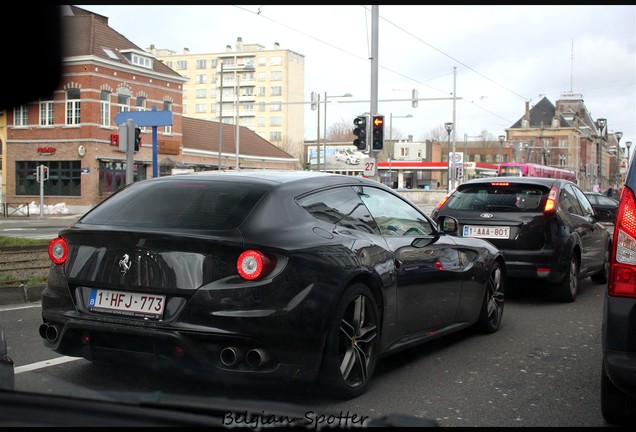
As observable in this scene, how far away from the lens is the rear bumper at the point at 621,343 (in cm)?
355

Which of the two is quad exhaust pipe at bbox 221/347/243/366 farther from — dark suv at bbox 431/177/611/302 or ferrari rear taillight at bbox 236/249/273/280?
dark suv at bbox 431/177/611/302

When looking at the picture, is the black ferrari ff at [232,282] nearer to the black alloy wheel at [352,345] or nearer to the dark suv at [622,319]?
the black alloy wheel at [352,345]

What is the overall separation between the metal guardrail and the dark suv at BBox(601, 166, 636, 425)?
40.9 meters

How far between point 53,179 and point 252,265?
141ft

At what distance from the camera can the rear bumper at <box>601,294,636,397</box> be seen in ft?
11.7

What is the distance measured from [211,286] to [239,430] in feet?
5.65

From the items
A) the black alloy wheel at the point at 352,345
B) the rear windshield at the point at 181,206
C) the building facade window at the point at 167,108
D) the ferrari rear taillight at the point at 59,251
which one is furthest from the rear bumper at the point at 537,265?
the building facade window at the point at 167,108

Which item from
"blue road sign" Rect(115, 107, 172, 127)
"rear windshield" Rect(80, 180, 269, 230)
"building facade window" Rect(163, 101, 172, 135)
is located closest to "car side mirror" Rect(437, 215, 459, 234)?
"rear windshield" Rect(80, 180, 269, 230)

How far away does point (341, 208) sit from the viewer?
4.91 metres

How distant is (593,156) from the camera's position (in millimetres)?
134625

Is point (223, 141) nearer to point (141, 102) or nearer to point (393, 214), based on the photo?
point (141, 102)

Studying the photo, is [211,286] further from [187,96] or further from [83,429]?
[187,96]

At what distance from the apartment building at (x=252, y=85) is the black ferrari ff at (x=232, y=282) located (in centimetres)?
10753

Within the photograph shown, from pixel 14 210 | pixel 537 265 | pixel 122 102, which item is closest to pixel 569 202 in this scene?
pixel 537 265
